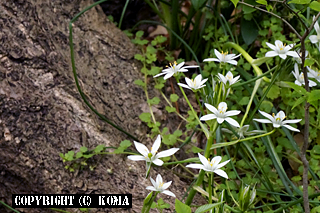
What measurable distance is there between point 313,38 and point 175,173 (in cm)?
67

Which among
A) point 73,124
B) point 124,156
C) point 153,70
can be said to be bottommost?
point 124,156

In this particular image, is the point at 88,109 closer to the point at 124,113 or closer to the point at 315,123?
the point at 124,113

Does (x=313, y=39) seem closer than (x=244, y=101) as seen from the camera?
Yes

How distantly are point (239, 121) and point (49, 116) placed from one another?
76 centimetres

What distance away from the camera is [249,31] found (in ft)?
4.91

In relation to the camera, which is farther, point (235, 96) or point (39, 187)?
point (235, 96)

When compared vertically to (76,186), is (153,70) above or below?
above

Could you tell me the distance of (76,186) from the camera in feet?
3.41

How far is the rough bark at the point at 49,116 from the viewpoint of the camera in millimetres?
1053

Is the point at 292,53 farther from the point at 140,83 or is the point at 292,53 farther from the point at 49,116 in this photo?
the point at 49,116

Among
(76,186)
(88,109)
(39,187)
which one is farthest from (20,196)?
(88,109)

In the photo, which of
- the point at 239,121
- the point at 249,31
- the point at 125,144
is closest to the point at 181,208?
the point at 125,144

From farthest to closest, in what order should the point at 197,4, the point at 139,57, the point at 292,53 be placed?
the point at 139,57
the point at 197,4
the point at 292,53

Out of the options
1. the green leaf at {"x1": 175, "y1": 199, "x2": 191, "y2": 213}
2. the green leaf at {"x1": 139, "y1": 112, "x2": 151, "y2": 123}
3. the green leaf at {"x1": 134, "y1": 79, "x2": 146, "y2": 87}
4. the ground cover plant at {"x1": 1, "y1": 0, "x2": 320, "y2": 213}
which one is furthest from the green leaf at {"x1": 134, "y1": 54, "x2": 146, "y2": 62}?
the green leaf at {"x1": 175, "y1": 199, "x2": 191, "y2": 213}
